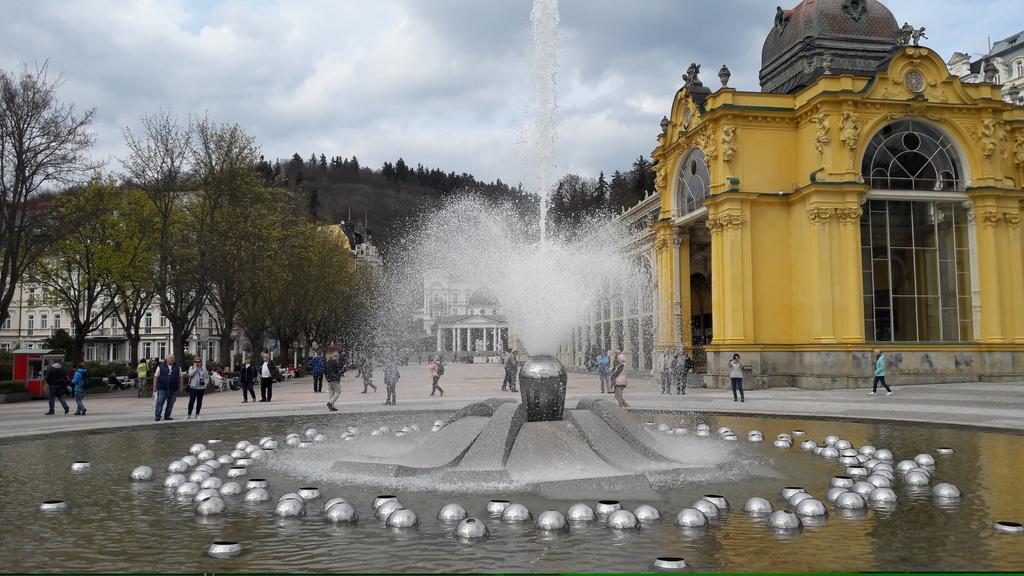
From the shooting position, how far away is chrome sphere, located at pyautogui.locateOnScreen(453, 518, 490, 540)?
25.0 ft

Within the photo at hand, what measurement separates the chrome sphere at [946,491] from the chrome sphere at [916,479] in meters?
0.61

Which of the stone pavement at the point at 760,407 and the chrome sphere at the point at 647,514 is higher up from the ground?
the chrome sphere at the point at 647,514

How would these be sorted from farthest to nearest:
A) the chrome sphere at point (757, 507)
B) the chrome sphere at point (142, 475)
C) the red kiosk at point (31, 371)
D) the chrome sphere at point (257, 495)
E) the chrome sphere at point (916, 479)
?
1. the red kiosk at point (31, 371)
2. the chrome sphere at point (142, 475)
3. the chrome sphere at point (916, 479)
4. the chrome sphere at point (257, 495)
5. the chrome sphere at point (757, 507)

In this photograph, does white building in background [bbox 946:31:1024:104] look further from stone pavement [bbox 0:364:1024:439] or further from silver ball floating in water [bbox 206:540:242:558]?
silver ball floating in water [bbox 206:540:242:558]

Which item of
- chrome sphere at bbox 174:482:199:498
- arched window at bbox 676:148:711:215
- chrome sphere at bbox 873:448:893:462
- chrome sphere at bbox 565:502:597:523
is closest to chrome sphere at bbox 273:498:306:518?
chrome sphere at bbox 174:482:199:498

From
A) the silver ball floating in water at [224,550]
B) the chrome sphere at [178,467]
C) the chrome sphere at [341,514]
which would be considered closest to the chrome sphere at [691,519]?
the chrome sphere at [341,514]

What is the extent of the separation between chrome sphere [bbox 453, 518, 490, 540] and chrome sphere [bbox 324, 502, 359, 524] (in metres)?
1.35

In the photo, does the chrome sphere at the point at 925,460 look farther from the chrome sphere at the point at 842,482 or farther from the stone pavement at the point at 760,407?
the stone pavement at the point at 760,407

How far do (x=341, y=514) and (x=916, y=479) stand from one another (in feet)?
25.1

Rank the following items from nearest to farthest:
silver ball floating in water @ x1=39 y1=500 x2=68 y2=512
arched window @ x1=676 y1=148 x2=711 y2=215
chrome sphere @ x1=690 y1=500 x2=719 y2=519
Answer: chrome sphere @ x1=690 y1=500 x2=719 y2=519, silver ball floating in water @ x1=39 y1=500 x2=68 y2=512, arched window @ x1=676 y1=148 x2=711 y2=215

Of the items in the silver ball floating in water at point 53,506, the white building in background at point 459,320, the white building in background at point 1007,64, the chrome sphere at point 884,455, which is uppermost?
the white building in background at point 1007,64

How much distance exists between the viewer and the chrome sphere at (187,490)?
10.2 m

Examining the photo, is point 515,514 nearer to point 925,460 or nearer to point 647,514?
point 647,514

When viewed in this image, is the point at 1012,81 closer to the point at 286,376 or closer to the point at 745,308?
the point at 745,308
